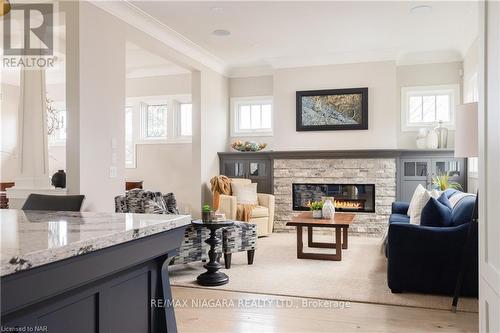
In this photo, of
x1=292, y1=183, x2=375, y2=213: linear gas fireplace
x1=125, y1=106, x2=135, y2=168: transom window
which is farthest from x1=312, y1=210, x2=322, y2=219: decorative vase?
x1=125, y1=106, x2=135, y2=168: transom window

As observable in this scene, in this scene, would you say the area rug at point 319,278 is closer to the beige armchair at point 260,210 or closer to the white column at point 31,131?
the beige armchair at point 260,210

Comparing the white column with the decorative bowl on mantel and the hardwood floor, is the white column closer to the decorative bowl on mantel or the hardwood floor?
the hardwood floor

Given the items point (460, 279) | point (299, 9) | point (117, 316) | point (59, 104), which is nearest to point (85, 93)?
point (299, 9)

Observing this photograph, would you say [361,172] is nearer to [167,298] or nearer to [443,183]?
[443,183]

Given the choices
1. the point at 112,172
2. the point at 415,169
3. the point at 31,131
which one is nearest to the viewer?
the point at 31,131

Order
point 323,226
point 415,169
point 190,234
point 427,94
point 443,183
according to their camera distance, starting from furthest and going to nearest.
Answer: point 427,94
point 415,169
point 443,183
point 323,226
point 190,234

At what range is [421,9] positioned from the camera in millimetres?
4840

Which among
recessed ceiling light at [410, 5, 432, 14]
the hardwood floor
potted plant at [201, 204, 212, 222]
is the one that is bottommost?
the hardwood floor

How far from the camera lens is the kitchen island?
96 centimetres

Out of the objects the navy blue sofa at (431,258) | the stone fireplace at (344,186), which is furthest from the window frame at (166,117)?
the navy blue sofa at (431,258)

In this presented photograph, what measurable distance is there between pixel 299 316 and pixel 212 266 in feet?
3.80

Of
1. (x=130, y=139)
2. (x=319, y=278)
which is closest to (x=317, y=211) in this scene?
(x=319, y=278)

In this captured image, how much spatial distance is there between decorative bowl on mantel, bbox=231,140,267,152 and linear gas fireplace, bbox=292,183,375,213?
0.93 metres

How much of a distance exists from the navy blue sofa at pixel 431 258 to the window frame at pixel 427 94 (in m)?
3.58
